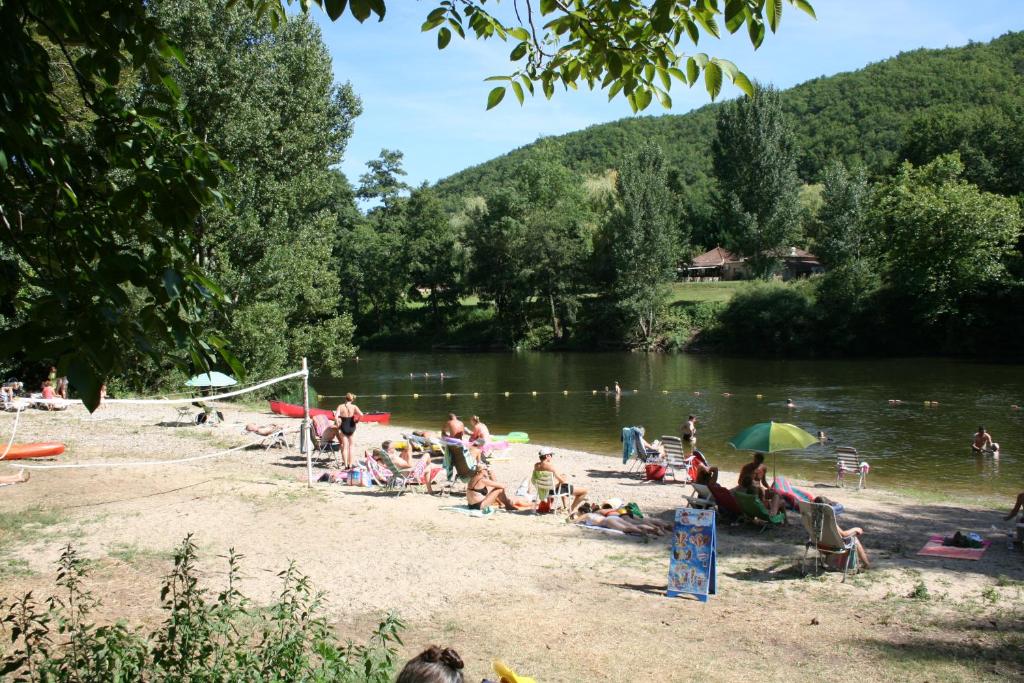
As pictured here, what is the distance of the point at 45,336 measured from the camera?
281 cm

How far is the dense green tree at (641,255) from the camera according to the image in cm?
5978

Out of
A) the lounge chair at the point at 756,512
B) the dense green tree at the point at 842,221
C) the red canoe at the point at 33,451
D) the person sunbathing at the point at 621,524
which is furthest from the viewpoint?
the dense green tree at the point at 842,221

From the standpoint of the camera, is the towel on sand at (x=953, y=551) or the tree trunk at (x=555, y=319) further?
the tree trunk at (x=555, y=319)

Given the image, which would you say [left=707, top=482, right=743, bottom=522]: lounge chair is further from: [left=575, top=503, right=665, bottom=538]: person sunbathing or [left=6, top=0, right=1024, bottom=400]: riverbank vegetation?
[left=6, top=0, right=1024, bottom=400]: riverbank vegetation

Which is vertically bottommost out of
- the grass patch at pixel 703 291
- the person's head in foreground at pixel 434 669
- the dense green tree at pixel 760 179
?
the person's head in foreground at pixel 434 669

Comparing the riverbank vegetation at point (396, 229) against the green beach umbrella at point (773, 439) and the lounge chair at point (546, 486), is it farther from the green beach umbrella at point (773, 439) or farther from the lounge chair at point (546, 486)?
the green beach umbrella at point (773, 439)

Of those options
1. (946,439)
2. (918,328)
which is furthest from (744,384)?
(918,328)

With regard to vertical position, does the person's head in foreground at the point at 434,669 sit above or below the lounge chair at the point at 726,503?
above

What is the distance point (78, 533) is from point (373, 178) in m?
76.5

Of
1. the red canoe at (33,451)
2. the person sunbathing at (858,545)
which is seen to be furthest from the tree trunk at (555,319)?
the person sunbathing at (858,545)

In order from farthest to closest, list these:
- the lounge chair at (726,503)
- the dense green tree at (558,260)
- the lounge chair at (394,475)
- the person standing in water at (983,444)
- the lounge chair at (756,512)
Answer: the dense green tree at (558,260)
the person standing in water at (983,444)
the lounge chair at (394,475)
the lounge chair at (726,503)
the lounge chair at (756,512)

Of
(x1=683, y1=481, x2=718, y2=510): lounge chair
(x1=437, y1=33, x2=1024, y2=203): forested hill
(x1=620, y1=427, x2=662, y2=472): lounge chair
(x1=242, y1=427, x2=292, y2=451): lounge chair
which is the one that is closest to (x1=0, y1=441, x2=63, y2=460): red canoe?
(x1=242, y1=427, x2=292, y2=451): lounge chair

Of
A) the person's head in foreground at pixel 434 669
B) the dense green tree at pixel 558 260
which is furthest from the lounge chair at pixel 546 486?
the dense green tree at pixel 558 260

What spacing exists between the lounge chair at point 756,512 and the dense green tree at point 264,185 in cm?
1901
